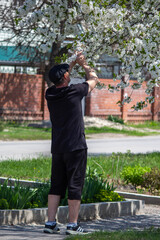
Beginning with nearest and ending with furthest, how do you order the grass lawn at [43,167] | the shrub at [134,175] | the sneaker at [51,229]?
the sneaker at [51,229]
the shrub at [134,175]
the grass lawn at [43,167]

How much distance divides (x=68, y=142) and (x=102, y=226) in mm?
1579

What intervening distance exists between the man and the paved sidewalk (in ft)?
1.01

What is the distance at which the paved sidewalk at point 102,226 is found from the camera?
5387 mm

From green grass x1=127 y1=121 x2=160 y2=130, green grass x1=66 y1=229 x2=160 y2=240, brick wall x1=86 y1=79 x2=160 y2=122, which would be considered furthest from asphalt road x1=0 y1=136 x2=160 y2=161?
→ green grass x1=127 y1=121 x2=160 y2=130

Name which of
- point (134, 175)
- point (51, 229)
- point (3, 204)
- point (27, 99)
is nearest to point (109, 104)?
point (27, 99)

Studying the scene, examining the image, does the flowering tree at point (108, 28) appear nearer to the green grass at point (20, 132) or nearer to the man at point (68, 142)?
the man at point (68, 142)

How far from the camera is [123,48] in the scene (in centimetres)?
793

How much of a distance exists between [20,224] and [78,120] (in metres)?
1.58

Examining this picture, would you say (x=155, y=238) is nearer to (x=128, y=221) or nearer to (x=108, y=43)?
(x=128, y=221)

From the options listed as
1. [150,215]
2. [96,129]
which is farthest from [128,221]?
[96,129]

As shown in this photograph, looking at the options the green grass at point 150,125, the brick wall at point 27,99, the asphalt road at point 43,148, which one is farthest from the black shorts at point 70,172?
the green grass at point 150,125

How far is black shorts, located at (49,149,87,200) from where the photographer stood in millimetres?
5730

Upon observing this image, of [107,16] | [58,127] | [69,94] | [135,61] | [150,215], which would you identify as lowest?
[150,215]

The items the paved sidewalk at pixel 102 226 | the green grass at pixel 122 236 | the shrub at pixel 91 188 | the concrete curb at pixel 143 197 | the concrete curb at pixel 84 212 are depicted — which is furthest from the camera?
the concrete curb at pixel 143 197
